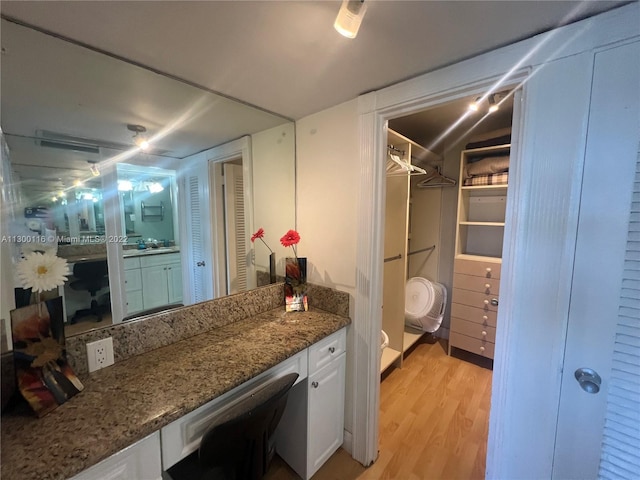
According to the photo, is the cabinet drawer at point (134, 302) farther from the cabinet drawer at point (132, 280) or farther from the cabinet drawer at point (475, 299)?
the cabinet drawer at point (475, 299)

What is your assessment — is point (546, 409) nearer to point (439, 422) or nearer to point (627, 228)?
point (627, 228)

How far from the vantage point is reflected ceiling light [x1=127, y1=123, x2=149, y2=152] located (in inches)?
46.4

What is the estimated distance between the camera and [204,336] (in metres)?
1.30

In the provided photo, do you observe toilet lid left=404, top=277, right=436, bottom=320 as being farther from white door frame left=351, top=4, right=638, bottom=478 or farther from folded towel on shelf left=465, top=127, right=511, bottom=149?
white door frame left=351, top=4, right=638, bottom=478

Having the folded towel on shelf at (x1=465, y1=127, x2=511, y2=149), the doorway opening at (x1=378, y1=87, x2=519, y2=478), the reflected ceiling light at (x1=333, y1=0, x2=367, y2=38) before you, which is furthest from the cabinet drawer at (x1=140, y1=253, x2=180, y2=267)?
the folded towel on shelf at (x1=465, y1=127, x2=511, y2=149)

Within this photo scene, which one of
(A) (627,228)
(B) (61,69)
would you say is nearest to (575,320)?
(A) (627,228)

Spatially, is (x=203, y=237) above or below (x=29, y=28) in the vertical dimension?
below

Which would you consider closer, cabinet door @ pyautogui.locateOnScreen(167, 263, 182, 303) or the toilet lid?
cabinet door @ pyautogui.locateOnScreen(167, 263, 182, 303)

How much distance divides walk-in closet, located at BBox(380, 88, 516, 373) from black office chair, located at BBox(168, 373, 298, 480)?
1.39 metres

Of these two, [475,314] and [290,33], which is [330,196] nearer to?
[290,33]

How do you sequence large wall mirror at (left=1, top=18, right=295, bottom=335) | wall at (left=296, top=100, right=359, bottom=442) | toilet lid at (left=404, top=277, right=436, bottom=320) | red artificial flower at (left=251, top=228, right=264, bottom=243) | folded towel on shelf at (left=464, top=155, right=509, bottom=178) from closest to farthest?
1. large wall mirror at (left=1, top=18, right=295, bottom=335)
2. wall at (left=296, top=100, right=359, bottom=442)
3. red artificial flower at (left=251, top=228, right=264, bottom=243)
4. folded towel on shelf at (left=464, top=155, right=509, bottom=178)
5. toilet lid at (left=404, top=277, right=436, bottom=320)

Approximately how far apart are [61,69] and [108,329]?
1.04 m

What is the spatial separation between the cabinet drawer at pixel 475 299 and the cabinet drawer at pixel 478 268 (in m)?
0.19

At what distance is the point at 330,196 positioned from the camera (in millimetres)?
1581
